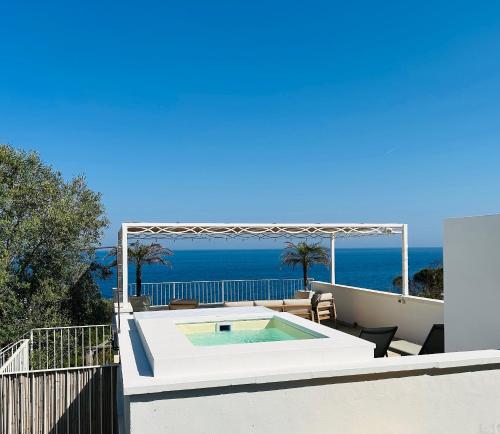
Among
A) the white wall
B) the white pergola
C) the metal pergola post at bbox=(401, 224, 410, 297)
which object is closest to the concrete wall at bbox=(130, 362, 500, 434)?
the white wall

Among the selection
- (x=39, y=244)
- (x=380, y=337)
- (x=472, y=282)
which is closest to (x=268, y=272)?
(x=39, y=244)

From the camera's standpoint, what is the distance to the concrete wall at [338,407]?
11.4ft

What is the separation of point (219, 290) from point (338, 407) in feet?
38.4

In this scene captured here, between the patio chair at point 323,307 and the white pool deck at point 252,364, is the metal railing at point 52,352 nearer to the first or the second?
the white pool deck at point 252,364

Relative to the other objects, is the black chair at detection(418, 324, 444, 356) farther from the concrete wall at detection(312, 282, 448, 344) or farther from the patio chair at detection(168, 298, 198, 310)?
the patio chair at detection(168, 298, 198, 310)

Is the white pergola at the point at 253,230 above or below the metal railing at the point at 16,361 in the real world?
above

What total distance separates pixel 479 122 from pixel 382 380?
3005 cm

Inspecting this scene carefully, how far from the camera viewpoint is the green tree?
10.7 metres

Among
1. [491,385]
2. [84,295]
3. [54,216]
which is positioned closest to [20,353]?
[54,216]

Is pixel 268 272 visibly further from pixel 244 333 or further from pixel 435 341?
pixel 244 333

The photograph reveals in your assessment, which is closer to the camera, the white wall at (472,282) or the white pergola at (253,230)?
the white wall at (472,282)

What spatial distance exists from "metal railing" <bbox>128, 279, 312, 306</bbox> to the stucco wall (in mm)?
10919

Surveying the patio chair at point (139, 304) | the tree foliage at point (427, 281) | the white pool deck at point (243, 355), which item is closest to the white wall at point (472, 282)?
the white pool deck at point (243, 355)

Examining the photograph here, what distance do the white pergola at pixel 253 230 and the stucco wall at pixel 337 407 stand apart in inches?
267
